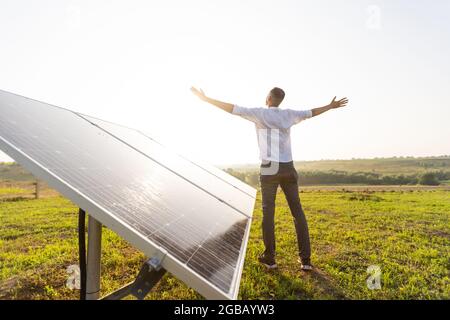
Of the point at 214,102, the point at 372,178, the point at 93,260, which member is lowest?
the point at 372,178

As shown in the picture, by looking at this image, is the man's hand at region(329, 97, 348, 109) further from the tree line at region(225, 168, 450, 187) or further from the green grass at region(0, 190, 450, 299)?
the tree line at region(225, 168, 450, 187)

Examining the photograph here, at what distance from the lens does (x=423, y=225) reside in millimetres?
10477

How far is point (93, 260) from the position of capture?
9.90 feet

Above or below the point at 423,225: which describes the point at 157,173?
above

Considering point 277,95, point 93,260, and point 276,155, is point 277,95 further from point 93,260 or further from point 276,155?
point 93,260

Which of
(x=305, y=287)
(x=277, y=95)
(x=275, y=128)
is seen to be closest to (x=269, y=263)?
(x=305, y=287)

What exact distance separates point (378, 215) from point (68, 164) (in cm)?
1251

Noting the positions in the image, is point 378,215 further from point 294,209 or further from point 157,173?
point 157,173

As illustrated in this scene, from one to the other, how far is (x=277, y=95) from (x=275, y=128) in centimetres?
58

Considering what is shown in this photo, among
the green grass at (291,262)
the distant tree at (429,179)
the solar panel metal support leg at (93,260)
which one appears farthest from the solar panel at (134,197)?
the distant tree at (429,179)

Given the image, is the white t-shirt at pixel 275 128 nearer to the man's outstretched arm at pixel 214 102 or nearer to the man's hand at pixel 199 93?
the man's outstretched arm at pixel 214 102
